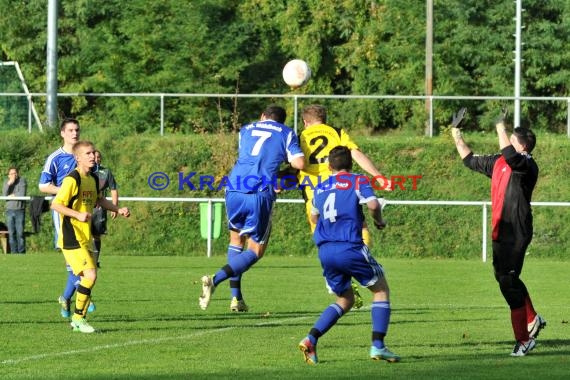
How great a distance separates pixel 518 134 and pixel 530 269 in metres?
11.7

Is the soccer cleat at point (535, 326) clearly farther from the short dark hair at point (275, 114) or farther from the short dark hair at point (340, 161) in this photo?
the short dark hair at point (275, 114)

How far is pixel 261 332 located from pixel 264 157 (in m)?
2.07

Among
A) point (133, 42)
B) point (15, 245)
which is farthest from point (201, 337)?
point (133, 42)

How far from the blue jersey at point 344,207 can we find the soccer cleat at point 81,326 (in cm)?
295

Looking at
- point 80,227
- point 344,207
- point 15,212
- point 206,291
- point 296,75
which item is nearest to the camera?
point 344,207

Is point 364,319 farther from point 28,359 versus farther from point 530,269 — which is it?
point 530,269

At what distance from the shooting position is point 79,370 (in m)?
8.81

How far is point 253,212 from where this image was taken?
1252 cm

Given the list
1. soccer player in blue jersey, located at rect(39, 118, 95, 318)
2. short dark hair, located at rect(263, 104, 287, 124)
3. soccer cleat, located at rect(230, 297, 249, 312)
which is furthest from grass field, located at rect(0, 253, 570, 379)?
short dark hair, located at rect(263, 104, 287, 124)

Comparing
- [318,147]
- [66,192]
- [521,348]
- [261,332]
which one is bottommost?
[261,332]

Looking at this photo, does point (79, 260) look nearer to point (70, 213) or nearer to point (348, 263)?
point (70, 213)

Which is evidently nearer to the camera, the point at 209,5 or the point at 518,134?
the point at 518,134

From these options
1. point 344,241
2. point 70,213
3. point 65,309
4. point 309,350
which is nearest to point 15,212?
point 65,309

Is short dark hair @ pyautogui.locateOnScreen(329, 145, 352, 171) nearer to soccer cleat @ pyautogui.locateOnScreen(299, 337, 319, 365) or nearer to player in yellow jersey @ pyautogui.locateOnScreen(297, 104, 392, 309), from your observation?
soccer cleat @ pyautogui.locateOnScreen(299, 337, 319, 365)
